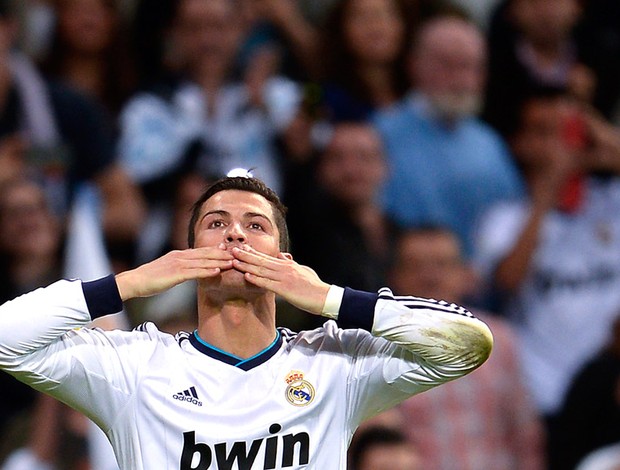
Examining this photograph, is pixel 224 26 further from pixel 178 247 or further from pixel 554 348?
pixel 554 348

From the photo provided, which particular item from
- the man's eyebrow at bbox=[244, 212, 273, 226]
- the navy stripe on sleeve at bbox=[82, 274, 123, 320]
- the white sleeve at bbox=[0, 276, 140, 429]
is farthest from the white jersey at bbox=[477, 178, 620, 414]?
the navy stripe on sleeve at bbox=[82, 274, 123, 320]

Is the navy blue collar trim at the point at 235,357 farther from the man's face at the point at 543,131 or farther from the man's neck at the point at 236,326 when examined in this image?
the man's face at the point at 543,131

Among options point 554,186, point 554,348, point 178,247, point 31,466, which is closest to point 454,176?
point 554,186

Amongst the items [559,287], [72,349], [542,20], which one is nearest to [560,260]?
[559,287]

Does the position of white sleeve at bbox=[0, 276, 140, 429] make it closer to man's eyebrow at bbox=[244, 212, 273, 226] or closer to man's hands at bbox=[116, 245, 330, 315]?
man's hands at bbox=[116, 245, 330, 315]

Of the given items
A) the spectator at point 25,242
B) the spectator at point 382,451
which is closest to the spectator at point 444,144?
the spectator at point 382,451

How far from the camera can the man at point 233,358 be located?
4258 millimetres

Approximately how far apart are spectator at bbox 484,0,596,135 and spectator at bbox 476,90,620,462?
463 millimetres

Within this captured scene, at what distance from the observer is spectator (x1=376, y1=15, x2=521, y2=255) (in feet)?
27.7

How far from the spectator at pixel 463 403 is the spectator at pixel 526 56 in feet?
4.83

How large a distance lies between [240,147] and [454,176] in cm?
147

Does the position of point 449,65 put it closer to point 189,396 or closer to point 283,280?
point 283,280

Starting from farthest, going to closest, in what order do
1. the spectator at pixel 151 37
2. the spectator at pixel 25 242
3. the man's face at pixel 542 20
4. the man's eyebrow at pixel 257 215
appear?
the man's face at pixel 542 20 < the spectator at pixel 151 37 < the spectator at pixel 25 242 < the man's eyebrow at pixel 257 215

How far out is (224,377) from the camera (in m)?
4.43
